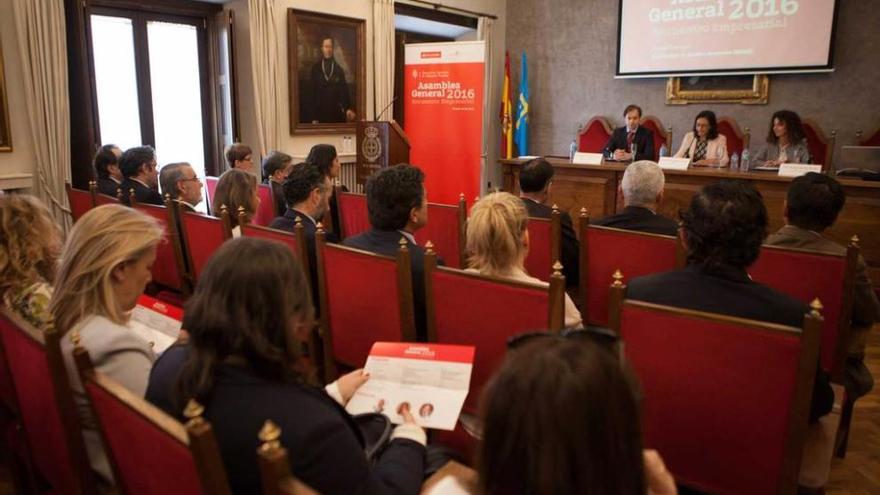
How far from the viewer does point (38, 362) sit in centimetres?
134

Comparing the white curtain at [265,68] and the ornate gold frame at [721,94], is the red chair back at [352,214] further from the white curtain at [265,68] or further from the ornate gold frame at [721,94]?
the ornate gold frame at [721,94]

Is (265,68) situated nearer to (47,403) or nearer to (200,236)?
(200,236)

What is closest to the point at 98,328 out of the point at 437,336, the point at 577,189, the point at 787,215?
the point at 437,336

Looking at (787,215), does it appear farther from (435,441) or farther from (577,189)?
(577,189)

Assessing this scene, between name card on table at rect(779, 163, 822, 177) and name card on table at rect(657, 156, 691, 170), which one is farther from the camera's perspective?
name card on table at rect(657, 156, 691, 170)

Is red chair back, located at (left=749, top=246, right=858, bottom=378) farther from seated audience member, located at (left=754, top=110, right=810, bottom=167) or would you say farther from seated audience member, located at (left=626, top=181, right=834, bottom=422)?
seated audience member, located at (left=754, top=110, right=810, bottom=167)

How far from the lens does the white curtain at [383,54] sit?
6738 mm

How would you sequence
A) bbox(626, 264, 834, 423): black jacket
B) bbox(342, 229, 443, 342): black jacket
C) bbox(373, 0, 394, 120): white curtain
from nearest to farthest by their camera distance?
bbox(626, 264, 834, 423): black jacket
bbox(342, 229, 443, 342): black jacket
bbox(373, 0, 394, 120): white curtain

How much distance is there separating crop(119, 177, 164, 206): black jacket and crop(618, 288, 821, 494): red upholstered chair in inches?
134

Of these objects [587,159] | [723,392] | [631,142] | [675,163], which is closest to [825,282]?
[723,392]

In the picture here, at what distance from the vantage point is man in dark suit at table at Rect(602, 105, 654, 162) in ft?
21.1

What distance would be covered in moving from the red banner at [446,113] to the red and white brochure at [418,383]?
5.03 meters

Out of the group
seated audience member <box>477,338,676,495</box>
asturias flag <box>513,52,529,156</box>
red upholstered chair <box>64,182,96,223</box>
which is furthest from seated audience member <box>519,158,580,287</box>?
asturias flag <box>513,52,529,156</box>

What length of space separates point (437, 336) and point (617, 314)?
0.63m
